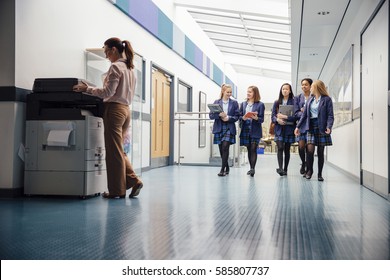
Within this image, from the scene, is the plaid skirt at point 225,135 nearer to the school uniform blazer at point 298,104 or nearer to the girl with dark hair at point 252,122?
the girl with dark hair at point 252,122

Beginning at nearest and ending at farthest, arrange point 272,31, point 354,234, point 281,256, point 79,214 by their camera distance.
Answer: point 281,256
point 354,234
point 79,214
point 272,31

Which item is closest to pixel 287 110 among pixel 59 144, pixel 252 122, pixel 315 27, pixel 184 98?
pixel 252 122

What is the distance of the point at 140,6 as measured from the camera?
6352 mm

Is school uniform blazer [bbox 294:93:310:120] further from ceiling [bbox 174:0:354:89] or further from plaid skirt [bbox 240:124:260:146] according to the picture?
ceiling [bbox 174:0:354:89]

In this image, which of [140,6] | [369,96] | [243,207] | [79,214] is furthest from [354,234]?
[140,6]

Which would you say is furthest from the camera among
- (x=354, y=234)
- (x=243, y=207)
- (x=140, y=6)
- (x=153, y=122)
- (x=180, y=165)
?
(x=180, y=165)

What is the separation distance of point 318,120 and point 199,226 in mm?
3135

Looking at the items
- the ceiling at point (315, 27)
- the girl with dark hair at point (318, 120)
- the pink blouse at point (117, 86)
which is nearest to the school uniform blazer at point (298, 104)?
the girl with dark hair at point (318, 120)

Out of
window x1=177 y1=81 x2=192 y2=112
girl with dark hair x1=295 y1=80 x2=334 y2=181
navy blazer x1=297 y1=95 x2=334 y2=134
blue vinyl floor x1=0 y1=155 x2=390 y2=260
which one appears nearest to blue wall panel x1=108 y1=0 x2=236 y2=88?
window x1=177 y1=81 x2=192 y2=112

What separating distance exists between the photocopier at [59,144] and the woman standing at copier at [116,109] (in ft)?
0.67

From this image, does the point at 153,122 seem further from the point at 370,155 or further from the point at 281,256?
the point at 281,256

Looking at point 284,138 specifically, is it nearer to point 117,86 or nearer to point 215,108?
point 215,108

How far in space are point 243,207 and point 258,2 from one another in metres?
6.29

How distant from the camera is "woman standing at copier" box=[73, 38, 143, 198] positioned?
3.32 meters
